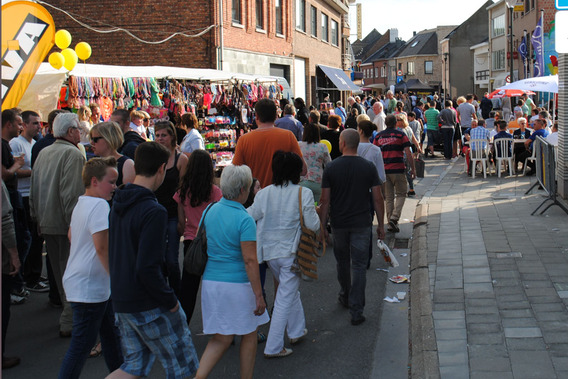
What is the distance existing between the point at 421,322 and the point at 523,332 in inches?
33.9

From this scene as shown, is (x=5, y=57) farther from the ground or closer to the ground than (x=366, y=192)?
farther from the ground

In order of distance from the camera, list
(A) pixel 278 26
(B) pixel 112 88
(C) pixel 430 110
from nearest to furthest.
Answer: (B) pixel 112 88, (C) pixel 430 110, (A) pixel 278 26

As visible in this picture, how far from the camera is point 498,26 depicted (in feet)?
206

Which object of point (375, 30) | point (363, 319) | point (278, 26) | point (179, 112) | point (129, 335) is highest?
point (375, 30)

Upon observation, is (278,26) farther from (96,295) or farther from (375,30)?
(375,30)

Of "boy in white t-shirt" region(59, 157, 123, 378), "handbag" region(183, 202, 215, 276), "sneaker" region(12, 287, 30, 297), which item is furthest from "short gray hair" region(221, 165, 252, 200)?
"sneaker" region(12, 287, 30, 297)

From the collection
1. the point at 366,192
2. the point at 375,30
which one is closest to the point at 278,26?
the point at 366,192

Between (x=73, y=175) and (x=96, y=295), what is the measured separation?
1.79 m

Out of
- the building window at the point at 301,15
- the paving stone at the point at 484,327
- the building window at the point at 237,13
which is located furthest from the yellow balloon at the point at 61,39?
the building window at the point at 301,15

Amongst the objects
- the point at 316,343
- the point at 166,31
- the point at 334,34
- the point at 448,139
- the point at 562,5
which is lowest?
the point at 316,343

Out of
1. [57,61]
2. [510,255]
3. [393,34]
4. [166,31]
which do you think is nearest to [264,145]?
[510,255]

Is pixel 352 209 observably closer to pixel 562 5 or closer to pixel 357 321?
pixel 357 321

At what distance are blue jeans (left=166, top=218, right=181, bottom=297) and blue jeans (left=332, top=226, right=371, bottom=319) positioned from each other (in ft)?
4.98

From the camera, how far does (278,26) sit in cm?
2708
